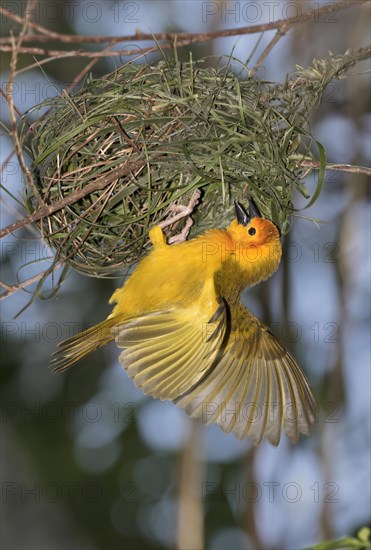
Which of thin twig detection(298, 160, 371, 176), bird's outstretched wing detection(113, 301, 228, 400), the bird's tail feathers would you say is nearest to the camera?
thin twig detection(298, 160, 371, 176)

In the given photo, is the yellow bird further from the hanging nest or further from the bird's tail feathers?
the hanging nest

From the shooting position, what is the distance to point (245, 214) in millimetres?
2875

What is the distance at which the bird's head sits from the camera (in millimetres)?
2836

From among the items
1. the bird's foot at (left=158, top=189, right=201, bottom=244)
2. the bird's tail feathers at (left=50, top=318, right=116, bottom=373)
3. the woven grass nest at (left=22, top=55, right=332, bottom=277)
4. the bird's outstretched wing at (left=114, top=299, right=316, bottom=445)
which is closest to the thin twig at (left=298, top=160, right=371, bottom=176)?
the woven grass nest at (left=22, top=55, right=332, bottom=277)

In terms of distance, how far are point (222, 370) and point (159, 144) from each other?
92 cm

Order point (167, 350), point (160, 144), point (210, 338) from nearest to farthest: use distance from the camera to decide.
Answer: point (160, 144) < point (210, 338) < point (167, 350)

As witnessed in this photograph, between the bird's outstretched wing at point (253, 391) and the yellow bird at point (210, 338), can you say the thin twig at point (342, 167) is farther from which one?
the bird's outstretched wing at point (253, 391)

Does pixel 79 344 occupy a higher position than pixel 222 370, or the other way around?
pixel 79 344

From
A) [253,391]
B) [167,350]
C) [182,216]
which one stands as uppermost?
[182,216]

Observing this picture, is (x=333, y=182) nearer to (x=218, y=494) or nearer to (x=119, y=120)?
(x=218, y=494)

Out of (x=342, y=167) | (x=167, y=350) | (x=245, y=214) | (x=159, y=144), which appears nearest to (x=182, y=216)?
(x=245, y=214)

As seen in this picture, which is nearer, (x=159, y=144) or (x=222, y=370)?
(x=159, y=144)

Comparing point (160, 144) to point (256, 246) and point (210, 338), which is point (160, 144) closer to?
point (256, 246)

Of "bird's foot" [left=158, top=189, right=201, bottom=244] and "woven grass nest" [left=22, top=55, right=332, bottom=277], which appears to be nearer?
"woven grass nest" [left=22, top=55, right=332, bottom=277]
